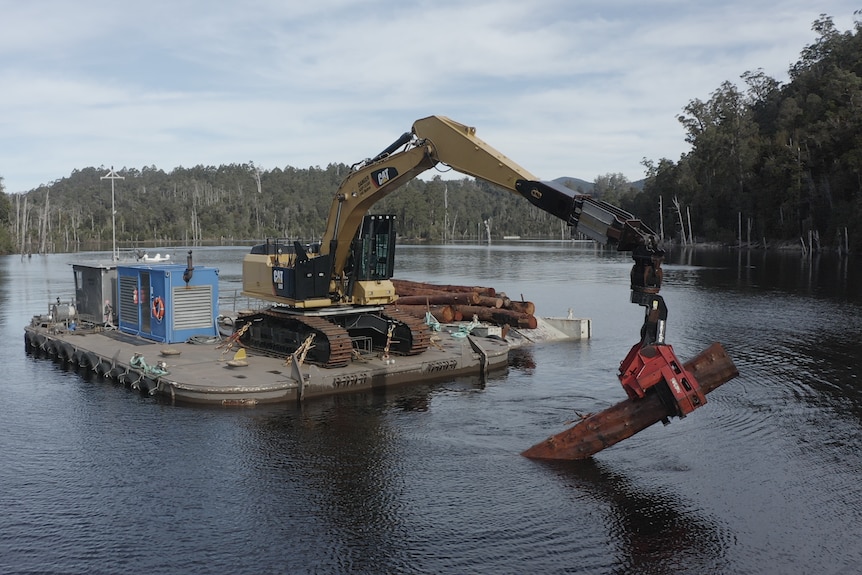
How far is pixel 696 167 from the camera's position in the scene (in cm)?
13700

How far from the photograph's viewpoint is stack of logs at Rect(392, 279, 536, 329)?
31625 millimetres

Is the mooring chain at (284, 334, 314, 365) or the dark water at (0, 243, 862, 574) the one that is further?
the mooring chain at (284, 334, 314, 365)

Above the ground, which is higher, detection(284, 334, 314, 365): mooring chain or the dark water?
detection(284, 334, 314, 365): mooring chain

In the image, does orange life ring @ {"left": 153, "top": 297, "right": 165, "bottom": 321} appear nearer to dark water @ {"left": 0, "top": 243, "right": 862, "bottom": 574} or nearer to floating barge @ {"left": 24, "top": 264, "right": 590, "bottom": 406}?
floating barge @ {"left": 24, "top": 264, "right": 590, "bottom": 406}

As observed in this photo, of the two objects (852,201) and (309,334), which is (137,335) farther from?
(852,201)

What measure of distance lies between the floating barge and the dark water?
2.23 feet

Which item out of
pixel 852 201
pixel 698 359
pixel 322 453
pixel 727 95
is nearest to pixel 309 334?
pixel 322 453

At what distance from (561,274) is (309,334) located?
181 ft

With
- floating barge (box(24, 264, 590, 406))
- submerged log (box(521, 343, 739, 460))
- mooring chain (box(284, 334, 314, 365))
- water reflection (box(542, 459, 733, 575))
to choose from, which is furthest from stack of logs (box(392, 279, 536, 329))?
water reflection (box(542, 459, 733, 575))

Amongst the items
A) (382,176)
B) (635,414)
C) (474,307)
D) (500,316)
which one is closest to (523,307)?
(500,316)

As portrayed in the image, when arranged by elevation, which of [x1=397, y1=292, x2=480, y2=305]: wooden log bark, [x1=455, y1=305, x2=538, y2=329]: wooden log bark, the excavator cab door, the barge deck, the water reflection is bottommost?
the water reflection

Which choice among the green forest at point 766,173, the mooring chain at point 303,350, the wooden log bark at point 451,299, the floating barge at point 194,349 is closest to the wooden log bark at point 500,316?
the wooden log bark at point 451,299

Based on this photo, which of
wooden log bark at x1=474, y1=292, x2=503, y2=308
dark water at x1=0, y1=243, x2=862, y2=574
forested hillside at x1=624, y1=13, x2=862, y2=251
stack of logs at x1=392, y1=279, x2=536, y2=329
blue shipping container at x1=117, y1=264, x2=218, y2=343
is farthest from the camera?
forested hillside at x1=624, y1=13, x2=862, y2=251

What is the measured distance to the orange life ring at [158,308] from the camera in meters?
25.2
